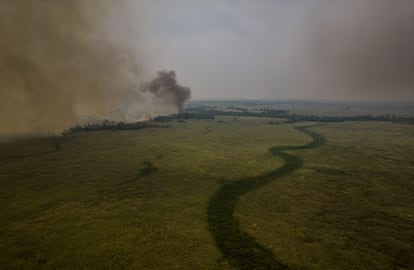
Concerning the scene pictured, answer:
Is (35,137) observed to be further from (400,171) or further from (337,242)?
(400,171)

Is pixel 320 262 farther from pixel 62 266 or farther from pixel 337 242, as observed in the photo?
Answer: pixel 62 266

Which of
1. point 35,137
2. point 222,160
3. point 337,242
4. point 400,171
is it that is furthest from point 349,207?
point 35,137

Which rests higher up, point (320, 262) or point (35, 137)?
point (35, 137)

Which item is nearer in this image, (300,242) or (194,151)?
(300,242)

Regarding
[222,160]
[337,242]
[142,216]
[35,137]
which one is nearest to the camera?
[337,242]

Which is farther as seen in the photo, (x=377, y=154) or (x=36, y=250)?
(x=377, y=154)

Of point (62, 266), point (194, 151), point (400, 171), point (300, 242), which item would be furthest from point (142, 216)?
point (400, 171)

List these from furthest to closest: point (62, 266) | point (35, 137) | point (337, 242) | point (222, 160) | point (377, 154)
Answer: point (35, 137), point (377, 154), point (222, 160), point (337, 242), point (62, 266)
